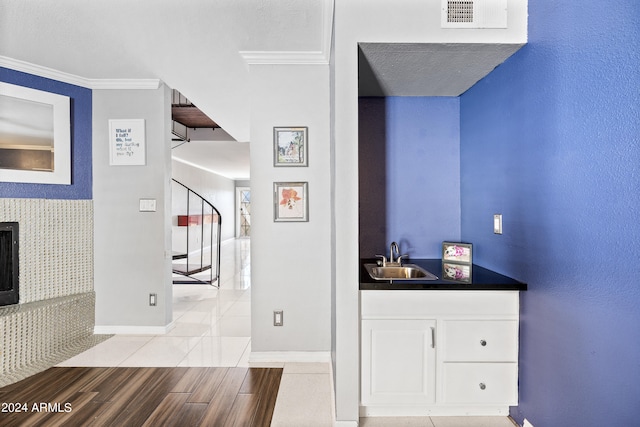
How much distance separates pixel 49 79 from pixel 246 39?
6.88 ft

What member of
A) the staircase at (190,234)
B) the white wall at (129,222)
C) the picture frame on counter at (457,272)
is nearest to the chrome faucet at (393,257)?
the picture frame on counter at (457,272)

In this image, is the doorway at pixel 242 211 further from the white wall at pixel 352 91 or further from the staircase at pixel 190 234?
the white wall at pixel 352 91

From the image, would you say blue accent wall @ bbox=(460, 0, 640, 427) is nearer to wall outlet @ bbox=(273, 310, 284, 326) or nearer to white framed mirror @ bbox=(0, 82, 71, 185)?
wall outlet @ bbox=(273, 310, 284, 326)

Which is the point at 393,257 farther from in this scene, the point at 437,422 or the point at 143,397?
the point at 143,397

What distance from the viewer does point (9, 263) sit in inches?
106

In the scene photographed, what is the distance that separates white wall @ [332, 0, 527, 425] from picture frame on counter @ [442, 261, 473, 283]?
0.64 meters

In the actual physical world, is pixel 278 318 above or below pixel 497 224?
below

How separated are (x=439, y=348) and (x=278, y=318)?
1340 millimetres

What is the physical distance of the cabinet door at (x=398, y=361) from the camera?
1.87 metres

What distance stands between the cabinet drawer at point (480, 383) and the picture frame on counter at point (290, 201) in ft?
4.98

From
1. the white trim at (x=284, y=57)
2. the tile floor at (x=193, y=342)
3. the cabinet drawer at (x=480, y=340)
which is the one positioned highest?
the white trim at (x=284, y=57)

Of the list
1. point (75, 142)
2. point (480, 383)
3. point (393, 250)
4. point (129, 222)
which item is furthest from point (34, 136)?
point (480, 383)

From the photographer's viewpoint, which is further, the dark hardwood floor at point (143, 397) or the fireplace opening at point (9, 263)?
the fireplace opening at point (9, 263)

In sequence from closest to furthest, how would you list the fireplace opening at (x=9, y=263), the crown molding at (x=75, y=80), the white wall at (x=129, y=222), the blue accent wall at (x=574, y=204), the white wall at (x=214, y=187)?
the blue accent wall at (x=574, y=204), the fireplace opening at (x=9, y=263), the crown molding at (x=75, y=80), the white wall at (x=129, y=222), the white wall at (x=214, y=187)
